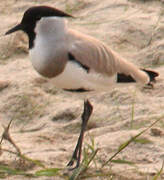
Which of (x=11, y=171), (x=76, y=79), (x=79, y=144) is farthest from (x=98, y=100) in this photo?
(x=11, y=171)

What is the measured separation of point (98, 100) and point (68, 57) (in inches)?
46.5

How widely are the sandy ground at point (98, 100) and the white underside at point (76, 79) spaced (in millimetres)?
217

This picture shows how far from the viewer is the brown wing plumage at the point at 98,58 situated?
3.41 meters

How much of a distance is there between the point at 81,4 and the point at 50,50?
2764mm

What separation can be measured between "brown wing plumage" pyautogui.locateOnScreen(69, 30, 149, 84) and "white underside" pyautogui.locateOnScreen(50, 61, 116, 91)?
0.05m

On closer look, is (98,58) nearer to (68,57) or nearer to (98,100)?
(68,57)

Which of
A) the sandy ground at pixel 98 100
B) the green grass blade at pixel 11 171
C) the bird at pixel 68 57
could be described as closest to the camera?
the green grass blade at pixel 11 171

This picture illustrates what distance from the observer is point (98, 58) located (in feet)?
11.6

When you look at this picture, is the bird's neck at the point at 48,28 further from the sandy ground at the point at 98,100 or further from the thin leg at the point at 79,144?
the thin leg at the point at 79,144

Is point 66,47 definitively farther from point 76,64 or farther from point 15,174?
point 15,174

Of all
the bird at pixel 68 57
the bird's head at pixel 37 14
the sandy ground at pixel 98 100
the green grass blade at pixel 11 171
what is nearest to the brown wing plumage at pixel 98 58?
the bird at pixel 68 57

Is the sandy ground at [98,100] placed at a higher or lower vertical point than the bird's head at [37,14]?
lower

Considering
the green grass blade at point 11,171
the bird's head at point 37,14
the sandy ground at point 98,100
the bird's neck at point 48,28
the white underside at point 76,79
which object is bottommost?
the sandy ground at point 98,100

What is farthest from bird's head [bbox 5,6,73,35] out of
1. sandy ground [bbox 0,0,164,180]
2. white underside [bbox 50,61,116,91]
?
sandy ground [bbox 0,0,164,180]
